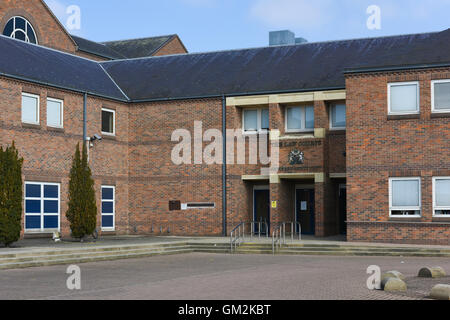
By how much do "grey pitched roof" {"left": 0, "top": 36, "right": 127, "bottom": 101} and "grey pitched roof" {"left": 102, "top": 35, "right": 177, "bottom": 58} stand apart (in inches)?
705

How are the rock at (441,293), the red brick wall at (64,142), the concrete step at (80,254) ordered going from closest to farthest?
the rock at (441,293)
the concrete step at (80,254)
the red brick wall at (64,142)

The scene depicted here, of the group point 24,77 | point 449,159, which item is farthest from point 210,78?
point 449,159

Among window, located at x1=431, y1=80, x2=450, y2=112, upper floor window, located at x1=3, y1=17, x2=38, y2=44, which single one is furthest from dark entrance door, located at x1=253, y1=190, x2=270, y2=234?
upper floor window, located at x1=3, y1=17, x2=38, y2=44

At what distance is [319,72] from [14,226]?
14.5 m

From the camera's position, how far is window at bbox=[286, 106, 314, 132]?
1171 inches

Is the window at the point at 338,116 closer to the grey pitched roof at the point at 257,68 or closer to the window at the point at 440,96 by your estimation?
the grey pitched roof at the point at 257,68

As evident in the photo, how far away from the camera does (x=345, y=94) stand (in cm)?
2745

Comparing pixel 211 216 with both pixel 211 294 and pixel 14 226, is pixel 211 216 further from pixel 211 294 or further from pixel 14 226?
pixel 211 294

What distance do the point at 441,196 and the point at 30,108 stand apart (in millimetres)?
15717

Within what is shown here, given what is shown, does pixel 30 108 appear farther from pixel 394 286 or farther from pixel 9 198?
pixel 394 286

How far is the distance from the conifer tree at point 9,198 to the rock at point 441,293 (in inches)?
588

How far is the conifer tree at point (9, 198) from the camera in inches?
879

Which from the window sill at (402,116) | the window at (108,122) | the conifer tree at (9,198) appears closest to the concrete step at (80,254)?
the conifer tree at (9,198)
